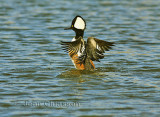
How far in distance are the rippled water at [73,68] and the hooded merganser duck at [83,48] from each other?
252mm

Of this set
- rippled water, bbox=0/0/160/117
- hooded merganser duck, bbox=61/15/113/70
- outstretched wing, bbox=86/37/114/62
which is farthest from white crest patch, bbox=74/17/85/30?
rippled water, bbox=0/0/160/117

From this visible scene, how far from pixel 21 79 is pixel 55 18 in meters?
9.83

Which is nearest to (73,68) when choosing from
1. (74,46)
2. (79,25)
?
(79,25)

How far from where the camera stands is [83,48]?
30.1ft

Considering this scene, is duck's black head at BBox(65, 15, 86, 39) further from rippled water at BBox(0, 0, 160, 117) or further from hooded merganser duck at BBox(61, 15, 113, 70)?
rippled water at BBox(0, 0, 160, 117)

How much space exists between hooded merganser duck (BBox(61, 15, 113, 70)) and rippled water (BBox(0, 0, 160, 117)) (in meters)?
0.25

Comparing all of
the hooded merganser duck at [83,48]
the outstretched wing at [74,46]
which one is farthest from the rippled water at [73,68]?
the outstretched wing at [74,46]

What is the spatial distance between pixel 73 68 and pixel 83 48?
3.38ft

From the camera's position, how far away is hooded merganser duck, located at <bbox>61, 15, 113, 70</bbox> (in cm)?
902

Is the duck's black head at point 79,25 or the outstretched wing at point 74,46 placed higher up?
the duck's black head at point 79,25

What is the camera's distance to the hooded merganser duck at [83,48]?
9.02m

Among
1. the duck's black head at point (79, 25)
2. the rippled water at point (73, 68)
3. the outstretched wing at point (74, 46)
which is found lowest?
the rippled water at point (73, 68)

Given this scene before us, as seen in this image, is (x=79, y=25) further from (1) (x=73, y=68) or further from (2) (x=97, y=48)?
(1) (x=73, y=68)

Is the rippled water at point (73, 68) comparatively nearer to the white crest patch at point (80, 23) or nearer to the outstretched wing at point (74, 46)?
the outstretched wing at point (74, 46)
